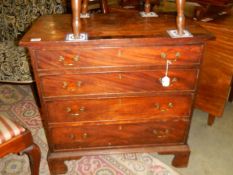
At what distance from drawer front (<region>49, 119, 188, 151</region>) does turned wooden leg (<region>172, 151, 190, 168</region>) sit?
0.09 m

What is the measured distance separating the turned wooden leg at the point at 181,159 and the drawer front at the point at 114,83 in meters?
0.51

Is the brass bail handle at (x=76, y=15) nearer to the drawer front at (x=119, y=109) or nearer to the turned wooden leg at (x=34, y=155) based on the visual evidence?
the drawer front at (x=119, y=109)

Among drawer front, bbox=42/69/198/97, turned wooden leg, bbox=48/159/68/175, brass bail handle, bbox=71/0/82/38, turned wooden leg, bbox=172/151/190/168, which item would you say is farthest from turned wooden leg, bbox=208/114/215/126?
brass bail handle, bbox=71/0/82/38

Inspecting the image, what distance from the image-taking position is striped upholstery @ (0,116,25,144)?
46.9 inches

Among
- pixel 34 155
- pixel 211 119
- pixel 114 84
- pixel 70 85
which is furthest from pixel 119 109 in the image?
pixel 211 119

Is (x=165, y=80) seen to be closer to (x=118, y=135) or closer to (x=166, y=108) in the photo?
(x=166, y=108)

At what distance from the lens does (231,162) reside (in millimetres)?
1704

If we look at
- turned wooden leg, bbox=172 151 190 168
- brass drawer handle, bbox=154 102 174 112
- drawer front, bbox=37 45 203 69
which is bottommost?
turned wooden leg, bbox=172 151 190 168

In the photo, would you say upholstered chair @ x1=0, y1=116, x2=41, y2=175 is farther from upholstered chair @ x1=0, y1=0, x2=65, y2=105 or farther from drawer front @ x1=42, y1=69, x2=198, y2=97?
upholstered chair @ x1=0, y1=0, x2=65, y2=105

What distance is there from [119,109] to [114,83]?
19 centimetres

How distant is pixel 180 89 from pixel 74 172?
935mm

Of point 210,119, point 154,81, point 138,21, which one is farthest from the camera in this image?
point 210,119

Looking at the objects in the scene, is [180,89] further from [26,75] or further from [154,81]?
[26,75]

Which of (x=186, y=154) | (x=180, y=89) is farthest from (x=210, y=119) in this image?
(x=180, y=89)
